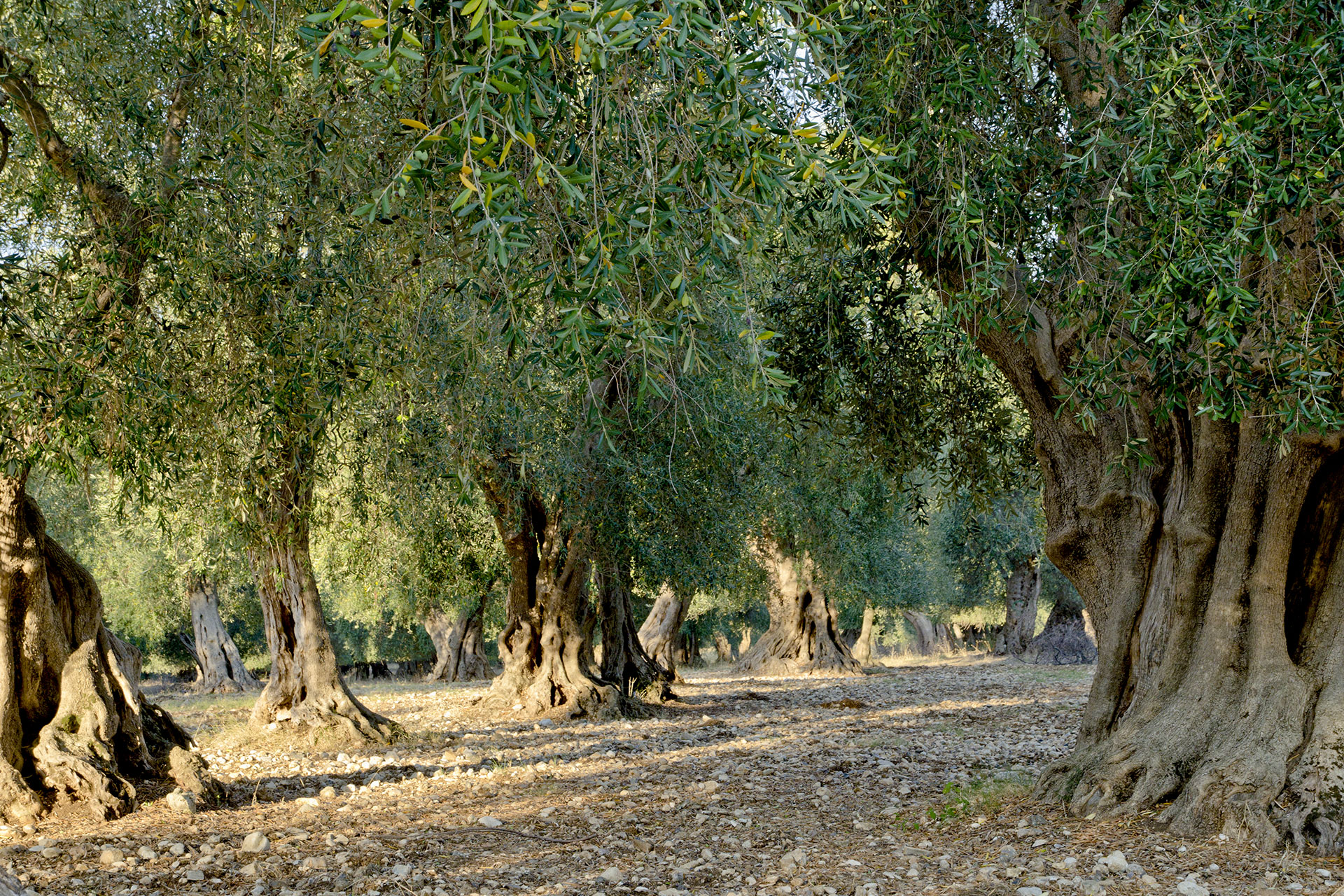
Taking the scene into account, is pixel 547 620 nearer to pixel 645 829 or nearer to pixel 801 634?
pixel 645 829

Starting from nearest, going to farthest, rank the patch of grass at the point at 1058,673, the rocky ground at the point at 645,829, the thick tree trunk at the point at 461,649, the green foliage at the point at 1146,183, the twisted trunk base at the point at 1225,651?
the green foliage at the point at 1146,183 → the rocky ground at the point at 645,829 → the twisted trunk base at the point at 1225,651 → the patch of grass at the point at 1058,673 → the thick tree trunk at the point at 461,649

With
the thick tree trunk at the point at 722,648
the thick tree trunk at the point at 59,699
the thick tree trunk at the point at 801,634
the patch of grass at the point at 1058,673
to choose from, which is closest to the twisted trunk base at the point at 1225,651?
the thick tree trunk at the point at 59,699

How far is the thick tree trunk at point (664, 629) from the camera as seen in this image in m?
22.3

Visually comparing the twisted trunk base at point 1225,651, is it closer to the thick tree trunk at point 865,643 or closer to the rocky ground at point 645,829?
the rocky ground at point 645,829

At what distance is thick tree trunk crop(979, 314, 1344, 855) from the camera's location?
6.16 m

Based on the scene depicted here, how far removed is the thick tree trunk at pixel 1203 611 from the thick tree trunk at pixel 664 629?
1447cm

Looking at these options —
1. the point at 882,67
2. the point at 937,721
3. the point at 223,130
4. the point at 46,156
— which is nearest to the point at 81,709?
the point at 46,156

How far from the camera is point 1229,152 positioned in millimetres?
4848

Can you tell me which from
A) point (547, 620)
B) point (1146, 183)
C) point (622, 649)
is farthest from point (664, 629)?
point (1146, 183)

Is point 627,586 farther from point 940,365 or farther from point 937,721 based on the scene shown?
point 940,365

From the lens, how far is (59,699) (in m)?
8.26

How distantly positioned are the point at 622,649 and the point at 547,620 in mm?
1953

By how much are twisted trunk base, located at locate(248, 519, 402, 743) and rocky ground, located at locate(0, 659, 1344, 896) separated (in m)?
0.60

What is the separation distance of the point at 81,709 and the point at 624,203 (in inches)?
288
